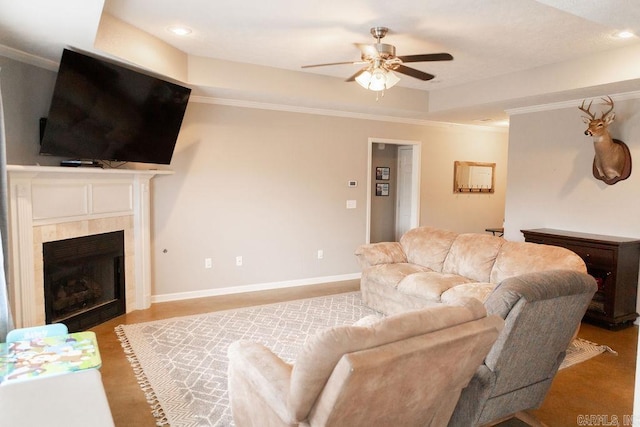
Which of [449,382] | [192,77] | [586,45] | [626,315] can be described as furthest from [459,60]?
[449,382]

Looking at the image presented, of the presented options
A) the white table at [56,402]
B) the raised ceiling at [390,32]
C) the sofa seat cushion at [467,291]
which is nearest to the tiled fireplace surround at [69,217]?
the raised ceiling at [390,32]

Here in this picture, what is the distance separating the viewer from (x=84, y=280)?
4129 millimetres

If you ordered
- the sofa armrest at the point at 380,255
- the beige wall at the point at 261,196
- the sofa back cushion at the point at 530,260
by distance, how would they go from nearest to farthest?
the sofa back cushion at the point at 530,260, the sofa armrest at the point at 380,255, the beige wall at the point at 261,196

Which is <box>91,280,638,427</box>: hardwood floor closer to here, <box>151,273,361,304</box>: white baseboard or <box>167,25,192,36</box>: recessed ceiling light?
<box>151,273,361,304</box>: white baseboard

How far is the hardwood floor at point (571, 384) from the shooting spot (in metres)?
2.60

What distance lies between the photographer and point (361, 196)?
6211mm

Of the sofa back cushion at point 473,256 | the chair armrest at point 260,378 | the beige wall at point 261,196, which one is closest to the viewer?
the chair armrest at point 260,378

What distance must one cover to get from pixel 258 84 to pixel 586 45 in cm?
323

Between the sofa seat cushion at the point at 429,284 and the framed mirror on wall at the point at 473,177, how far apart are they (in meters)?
3.31

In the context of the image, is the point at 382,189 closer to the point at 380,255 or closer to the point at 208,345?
the point at 380,255

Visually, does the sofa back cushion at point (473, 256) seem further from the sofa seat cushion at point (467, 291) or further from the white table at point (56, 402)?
the white table at point (56, 402)

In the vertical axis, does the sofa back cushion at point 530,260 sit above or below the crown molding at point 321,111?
below

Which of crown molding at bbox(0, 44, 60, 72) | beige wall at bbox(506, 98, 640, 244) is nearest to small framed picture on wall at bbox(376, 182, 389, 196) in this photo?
beige wall at bbox(506, 98, 640, 244)

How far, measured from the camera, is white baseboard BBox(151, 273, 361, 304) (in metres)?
4.93
